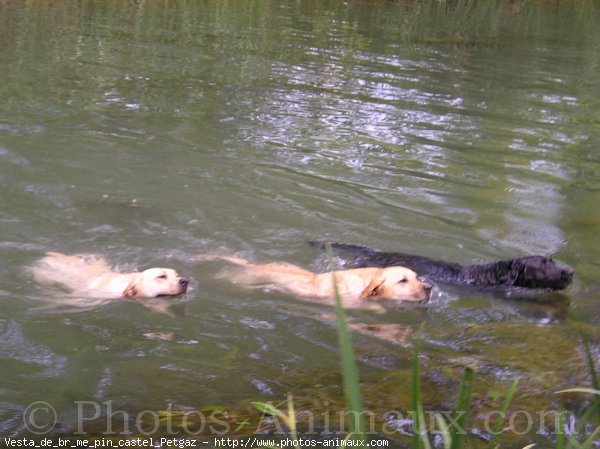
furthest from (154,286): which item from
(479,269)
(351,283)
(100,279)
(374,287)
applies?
(479,269)

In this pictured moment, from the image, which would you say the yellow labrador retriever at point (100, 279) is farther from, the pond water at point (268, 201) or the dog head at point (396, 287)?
the dog head at point (396, 287)

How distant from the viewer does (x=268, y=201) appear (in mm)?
8148

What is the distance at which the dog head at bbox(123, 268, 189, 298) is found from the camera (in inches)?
231

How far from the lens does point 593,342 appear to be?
476 cm

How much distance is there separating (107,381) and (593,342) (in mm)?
2811

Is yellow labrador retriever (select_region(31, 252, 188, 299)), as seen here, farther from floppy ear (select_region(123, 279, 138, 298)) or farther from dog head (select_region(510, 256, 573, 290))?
dog head (select_region(510, 256, 573, 290))

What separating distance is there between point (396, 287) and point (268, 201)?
2.38 metres

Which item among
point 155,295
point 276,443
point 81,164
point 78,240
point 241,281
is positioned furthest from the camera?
point 81,164

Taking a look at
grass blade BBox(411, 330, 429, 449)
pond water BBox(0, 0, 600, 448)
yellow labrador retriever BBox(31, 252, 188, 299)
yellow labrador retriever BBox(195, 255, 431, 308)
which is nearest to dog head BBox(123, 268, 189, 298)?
yellow labrador retriever BBox(31, 252, 188, 299)

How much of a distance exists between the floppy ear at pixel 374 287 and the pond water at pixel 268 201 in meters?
0.21

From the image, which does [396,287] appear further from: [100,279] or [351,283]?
[100,279]

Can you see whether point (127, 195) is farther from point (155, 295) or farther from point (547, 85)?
point (547, 85)

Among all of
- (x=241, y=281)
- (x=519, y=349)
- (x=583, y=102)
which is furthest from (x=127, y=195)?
(x=583, y=102)

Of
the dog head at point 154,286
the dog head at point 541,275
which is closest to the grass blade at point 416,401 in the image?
the dog head at point 154,286
